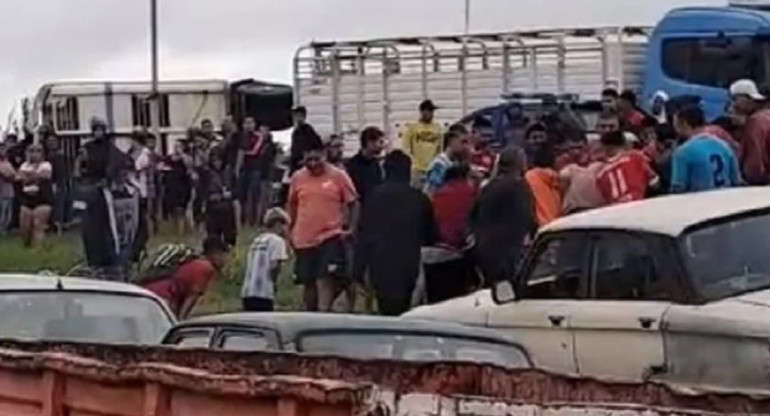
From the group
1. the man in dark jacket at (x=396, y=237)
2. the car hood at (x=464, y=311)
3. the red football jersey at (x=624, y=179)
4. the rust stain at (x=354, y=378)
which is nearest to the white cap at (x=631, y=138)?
the red football jersey at (x=624, y=179)

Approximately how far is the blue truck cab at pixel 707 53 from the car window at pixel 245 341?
16.4 metres

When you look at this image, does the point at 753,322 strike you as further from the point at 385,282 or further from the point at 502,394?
the point at 385,282

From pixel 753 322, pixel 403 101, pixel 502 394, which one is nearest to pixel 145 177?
pixel 403 101

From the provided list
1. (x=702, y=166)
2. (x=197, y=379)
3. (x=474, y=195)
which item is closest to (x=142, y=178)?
(x=474, y=195)

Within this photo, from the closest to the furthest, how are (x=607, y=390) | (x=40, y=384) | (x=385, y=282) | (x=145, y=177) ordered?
(x=607, y=390), (x=40, y=384), (x=385, y=282), (x=145, y=177)

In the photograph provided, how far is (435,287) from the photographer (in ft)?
58.5

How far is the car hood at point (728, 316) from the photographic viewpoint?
11.6 metres

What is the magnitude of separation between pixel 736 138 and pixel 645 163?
3.73 ft

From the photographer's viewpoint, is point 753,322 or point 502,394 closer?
point 502,394

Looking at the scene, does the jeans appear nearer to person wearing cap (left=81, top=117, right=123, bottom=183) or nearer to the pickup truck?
the pickup truck

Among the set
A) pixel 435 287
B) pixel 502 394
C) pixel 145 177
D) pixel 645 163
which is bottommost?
pixel 145 177

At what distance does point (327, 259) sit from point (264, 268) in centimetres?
106

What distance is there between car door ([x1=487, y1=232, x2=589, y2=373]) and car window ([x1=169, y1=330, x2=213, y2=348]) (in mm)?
2221

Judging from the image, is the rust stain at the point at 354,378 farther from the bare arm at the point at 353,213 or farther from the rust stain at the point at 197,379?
the bare arm at the point at 353,213
